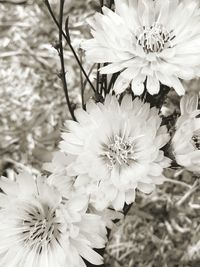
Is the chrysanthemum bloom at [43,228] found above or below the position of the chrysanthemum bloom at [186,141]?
below

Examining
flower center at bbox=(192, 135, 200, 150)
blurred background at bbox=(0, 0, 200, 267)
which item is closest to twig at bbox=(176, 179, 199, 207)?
blurred background at bbox=(0, 0, 200, 267)

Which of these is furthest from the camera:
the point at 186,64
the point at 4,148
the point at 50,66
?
the point at 50,66

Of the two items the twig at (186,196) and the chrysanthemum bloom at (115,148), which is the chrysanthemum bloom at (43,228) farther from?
the twig at (186,196)

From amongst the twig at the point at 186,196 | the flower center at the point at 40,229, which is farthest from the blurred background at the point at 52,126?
the flower center at the point at 40,229

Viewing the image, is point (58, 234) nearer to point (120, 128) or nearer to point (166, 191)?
point (120, 128)

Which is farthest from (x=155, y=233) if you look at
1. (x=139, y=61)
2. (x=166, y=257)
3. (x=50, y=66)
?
(x=139, y=61)

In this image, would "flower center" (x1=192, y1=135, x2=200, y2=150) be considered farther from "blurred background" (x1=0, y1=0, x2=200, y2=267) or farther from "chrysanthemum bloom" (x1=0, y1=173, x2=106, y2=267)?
"blurred background" (x1=0, y1=0, x2=200, y2=267)
